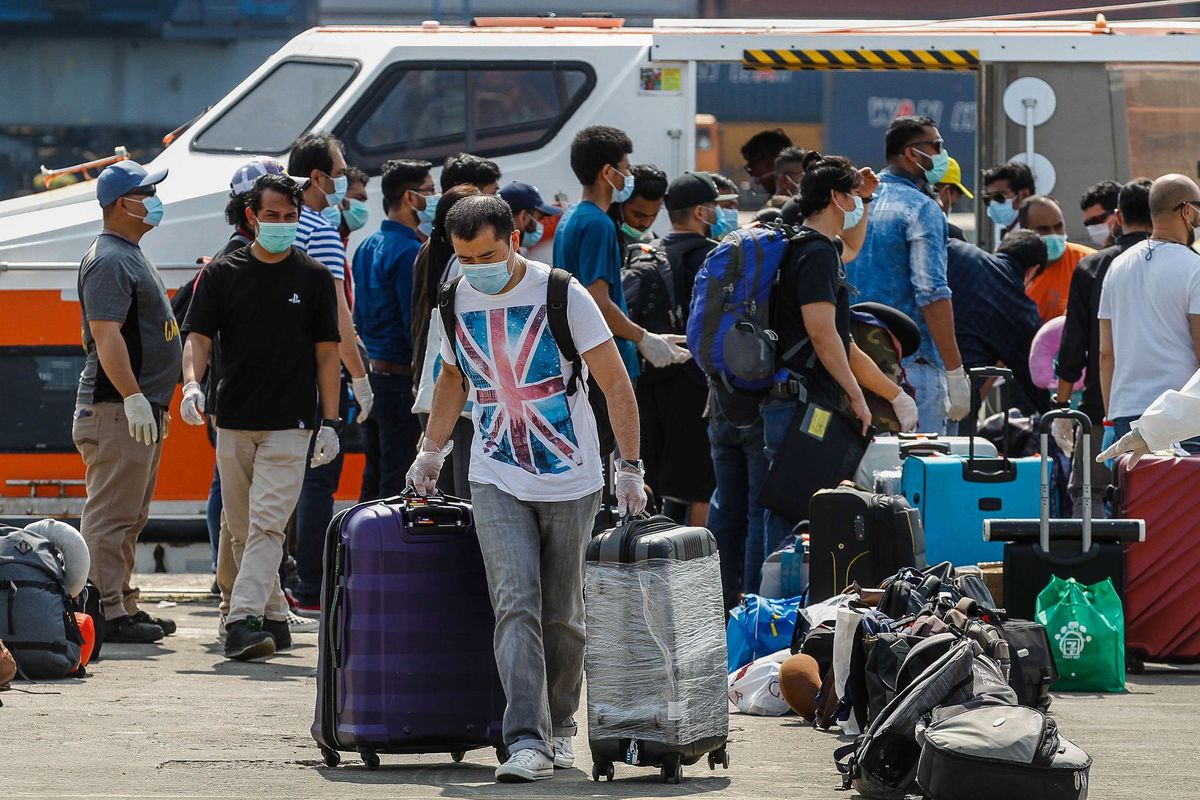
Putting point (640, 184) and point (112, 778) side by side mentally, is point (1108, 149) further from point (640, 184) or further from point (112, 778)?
point (112, 778)

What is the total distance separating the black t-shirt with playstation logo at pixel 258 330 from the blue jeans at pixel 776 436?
6.14 ft

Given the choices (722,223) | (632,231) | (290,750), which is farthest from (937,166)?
(290,750)

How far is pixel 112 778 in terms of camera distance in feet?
19.1

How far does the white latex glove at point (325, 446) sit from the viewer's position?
8.36 meters

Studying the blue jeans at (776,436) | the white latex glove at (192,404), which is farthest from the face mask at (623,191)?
the white latex glove at (192,404)

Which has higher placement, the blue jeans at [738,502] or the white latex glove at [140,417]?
the white latex glove at [140,417]

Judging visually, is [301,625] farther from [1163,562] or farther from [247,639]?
[1163,562]

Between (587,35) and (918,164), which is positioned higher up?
(587,35)

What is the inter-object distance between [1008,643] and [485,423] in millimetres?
1739

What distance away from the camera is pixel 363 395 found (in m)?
8.98

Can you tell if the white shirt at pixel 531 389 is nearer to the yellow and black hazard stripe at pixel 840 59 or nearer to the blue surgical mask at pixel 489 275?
the blue surgical mask at pixel 489 275

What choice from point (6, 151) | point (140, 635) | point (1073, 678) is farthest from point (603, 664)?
point (6, 151)

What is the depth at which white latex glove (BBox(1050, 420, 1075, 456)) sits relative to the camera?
8789mm

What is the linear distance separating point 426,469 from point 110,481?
2.81 meters
